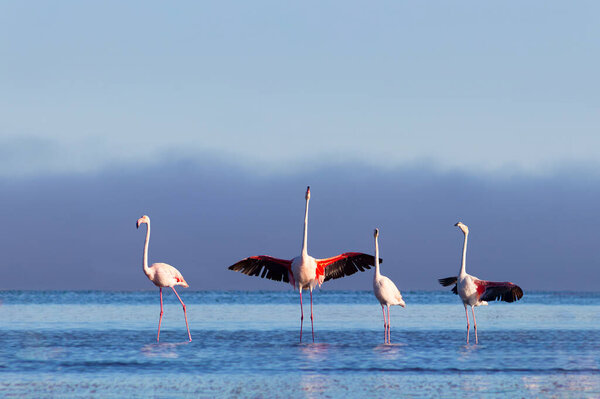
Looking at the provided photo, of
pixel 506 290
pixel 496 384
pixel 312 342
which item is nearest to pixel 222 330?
pixel 312 342

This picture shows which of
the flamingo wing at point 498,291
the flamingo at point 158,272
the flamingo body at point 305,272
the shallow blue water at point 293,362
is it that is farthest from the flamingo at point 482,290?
the flamingo at point 158,272

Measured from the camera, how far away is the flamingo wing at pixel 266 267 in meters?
18.0

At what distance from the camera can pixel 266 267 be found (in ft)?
60.4

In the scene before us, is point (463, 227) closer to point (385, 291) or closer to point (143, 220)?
point (385, 291)

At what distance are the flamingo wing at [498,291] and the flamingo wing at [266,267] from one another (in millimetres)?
4050

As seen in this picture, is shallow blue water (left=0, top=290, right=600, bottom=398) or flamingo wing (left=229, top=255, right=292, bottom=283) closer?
shallow blue water (left=0, top=290, right=600, bottom=398)

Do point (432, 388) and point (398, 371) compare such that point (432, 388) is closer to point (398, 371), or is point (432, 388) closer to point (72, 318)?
point (398, 371)

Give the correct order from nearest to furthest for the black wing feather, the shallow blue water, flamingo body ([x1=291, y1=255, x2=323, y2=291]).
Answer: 1. the shallow blue water
2. the black wing feather
3. flamingo body ([x1=291, y1=255, x2=323, y2=291])

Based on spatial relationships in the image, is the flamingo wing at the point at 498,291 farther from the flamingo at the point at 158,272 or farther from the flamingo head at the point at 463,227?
the flamingo at the point at 158,272

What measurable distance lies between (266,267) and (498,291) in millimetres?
4971

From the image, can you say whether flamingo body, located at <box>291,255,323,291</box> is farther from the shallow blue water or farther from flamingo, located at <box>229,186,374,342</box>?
the shallow blue water

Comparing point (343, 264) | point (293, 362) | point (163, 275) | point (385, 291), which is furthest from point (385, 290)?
point (163, 275)

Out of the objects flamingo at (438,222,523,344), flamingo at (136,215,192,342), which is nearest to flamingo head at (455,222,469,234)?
flamingo at (438,222,523,344)

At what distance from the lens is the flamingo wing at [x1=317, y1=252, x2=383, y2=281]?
1794 centimetres
